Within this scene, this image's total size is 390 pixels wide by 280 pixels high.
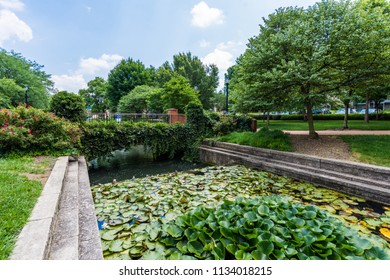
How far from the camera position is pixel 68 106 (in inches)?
260

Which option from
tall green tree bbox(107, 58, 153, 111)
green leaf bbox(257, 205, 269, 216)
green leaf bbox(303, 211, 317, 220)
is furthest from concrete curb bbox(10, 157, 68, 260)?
tall green tree bbox(107, 58, 153, 111)

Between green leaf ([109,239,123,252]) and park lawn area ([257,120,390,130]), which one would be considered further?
park lawn area ([257,120,390,130])

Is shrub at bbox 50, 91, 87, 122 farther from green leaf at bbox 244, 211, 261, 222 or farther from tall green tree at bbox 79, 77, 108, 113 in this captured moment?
tall green tree at bbox 79, 77, 108, 113

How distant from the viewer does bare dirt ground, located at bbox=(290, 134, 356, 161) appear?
17.8 feet

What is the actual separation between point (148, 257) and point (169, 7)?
6.48 m

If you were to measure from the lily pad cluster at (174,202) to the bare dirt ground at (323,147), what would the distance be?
1.49 metres

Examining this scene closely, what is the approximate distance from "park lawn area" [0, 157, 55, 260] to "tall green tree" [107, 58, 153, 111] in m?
24.7

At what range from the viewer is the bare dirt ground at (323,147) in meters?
5.43

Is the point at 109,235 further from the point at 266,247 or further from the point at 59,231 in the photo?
the point at 266,247

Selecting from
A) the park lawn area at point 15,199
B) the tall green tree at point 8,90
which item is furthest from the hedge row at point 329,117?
the tall green tree at point 8,90

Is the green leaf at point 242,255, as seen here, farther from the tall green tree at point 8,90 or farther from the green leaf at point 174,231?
the tall green tree at point 8,90

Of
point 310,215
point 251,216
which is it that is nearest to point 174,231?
point 251,216

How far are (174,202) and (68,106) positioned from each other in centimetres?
542

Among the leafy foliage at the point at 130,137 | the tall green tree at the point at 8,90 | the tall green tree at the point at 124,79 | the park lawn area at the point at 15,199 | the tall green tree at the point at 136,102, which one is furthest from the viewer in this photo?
the tall green tree at the point at 124,79
